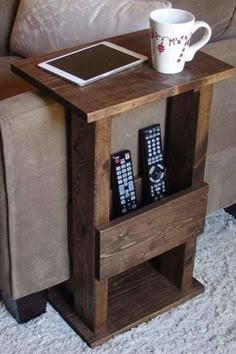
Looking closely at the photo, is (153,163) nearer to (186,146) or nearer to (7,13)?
(186,146)

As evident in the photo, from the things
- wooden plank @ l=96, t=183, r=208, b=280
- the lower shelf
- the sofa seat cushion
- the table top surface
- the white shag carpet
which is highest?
the table top surface

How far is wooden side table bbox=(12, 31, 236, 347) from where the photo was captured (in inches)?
52.4

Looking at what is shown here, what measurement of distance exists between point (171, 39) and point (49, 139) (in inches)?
12.3

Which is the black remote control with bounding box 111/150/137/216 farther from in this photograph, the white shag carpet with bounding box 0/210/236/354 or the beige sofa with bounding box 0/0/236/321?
the white shag carpet with bounding box 0/210/236/354

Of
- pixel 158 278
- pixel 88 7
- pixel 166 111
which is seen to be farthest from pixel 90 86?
pixel 158 278

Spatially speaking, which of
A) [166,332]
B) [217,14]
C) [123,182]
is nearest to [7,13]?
[217,14]

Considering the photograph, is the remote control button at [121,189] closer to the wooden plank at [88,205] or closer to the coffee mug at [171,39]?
the wooden plank at [88,205]

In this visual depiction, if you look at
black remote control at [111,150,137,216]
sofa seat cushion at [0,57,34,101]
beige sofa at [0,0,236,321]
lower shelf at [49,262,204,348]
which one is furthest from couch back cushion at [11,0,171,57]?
lower shelf at [49,262,204,348]

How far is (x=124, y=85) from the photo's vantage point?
52.7 inches

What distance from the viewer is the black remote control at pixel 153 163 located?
1.52m

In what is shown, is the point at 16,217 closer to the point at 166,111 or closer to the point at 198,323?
the point at 166,111

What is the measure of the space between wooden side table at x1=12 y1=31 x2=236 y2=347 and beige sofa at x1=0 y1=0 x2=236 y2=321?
0.04 meters

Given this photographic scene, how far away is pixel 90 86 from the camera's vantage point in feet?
4.38

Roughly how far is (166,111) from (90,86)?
0.89 ft
